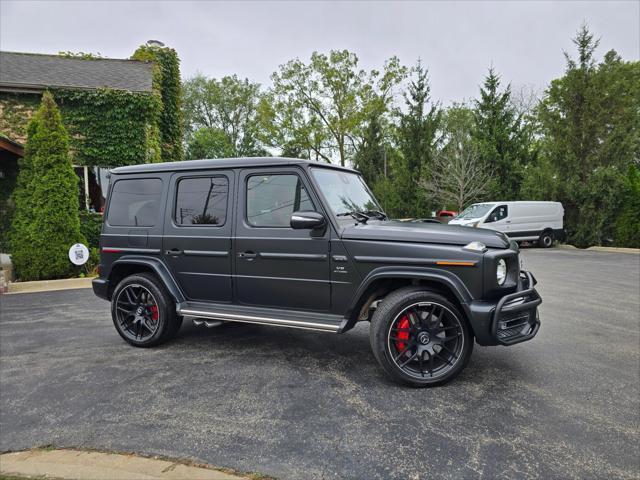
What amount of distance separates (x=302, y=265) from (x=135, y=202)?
2.25 meters

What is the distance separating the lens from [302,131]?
34969 millimetres

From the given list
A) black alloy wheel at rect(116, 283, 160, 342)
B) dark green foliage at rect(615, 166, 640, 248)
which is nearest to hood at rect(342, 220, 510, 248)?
black alloy wheel at rect(116, 283, 160, 342)

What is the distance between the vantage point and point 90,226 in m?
12.3

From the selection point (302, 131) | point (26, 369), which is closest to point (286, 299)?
point (26, 369)

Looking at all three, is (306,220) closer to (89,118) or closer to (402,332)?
(402,332)

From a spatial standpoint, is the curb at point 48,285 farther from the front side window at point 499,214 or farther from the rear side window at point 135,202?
the front side window at point 499,214

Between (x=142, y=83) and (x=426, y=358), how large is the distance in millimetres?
13794

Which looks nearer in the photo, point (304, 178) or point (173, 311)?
point (304, 178)

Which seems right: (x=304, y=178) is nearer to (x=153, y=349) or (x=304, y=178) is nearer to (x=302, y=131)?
(x=153, y=349)

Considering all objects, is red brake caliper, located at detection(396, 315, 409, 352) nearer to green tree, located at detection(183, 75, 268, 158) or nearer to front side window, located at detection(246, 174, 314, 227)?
front side window, located at detection(246, 174, 314, 227)

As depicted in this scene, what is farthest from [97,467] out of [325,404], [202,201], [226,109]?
[226,109]

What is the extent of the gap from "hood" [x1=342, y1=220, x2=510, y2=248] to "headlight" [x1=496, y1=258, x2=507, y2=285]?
140mm

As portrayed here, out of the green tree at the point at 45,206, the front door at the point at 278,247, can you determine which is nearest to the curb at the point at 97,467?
the front door at the point at 278,247

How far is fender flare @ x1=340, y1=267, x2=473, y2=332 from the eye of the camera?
10.7 feet
